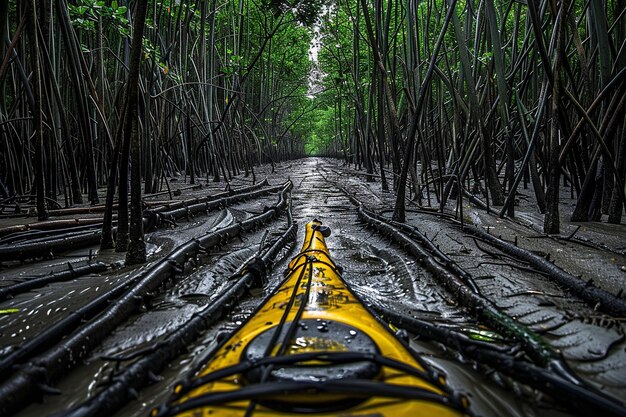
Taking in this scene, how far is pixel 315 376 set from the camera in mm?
951

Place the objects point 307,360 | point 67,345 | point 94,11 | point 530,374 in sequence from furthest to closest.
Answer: point 94,11 < point 67,345 < point 530,374 < point 307,360

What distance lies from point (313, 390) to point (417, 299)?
1.25 m

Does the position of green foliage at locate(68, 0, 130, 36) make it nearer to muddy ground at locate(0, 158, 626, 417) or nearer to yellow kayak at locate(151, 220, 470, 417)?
muddy ground at locate(0, 158, 626, 417)

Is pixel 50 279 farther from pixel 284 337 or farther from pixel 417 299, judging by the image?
pixel 417 299

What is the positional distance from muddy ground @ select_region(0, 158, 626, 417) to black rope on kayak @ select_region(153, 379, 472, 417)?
28cm

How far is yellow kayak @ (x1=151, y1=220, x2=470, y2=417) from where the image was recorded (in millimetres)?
856

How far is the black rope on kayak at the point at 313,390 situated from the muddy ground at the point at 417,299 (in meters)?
0.28

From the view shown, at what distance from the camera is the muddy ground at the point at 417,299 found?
119 cm

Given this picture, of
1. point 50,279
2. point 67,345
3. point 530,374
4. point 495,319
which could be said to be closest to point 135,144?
point 50,279

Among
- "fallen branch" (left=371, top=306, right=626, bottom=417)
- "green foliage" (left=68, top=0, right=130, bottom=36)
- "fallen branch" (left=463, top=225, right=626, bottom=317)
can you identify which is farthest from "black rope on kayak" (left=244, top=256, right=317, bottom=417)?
"green foliage" (left=68, top=0, right=130, bottom=36)

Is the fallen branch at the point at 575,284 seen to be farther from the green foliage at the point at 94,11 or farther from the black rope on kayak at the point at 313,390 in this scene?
the green foliage at the point at 94,11

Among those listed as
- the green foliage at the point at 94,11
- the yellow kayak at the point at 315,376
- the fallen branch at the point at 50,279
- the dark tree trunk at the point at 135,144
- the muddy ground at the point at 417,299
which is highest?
the green foliage at the point at 94,11

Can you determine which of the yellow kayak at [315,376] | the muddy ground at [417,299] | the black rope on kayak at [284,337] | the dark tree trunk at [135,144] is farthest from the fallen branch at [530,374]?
the dark tree trunk at [135,144]

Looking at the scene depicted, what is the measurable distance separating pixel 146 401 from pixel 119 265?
56.2 inches
